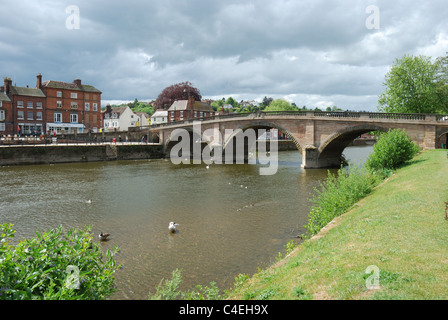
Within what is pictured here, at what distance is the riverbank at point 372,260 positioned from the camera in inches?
236

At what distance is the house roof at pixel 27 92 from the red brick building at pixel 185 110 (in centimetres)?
3471

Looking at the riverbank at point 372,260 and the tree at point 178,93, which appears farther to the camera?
the tree at point 178,93

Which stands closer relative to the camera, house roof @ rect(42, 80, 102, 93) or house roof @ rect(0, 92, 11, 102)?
house roof @ rect(0, 92, 11, 102)

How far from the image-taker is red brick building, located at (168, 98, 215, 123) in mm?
93812

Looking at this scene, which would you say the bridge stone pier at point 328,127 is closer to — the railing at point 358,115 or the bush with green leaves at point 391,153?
the railing at point 358,115

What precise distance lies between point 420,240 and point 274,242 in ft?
20.7

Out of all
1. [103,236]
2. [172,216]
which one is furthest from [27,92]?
[103,236]

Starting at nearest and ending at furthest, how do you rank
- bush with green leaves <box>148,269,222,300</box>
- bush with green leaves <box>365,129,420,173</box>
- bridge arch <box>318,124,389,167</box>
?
bush with green leaves <box>148,269,222,300</box>, bush with green leaves <box>365,129,420,173</box>, bridge arch <box>318,124,389,167</box>

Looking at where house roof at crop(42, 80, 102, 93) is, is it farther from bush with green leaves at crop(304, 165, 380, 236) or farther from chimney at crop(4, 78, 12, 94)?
bush with green leaves at crop(304, 165, 380, 236)

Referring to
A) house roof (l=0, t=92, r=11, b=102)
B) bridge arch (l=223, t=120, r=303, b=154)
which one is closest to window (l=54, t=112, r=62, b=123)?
house roof (l=0, t=92, r=11, b=102)

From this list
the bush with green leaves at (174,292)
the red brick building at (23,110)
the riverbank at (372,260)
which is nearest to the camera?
the riverbank at (372,260)

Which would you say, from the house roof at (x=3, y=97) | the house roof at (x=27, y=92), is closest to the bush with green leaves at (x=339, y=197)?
the house roof at (x=3, y=97)

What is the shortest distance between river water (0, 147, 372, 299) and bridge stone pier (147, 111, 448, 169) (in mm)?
7128
